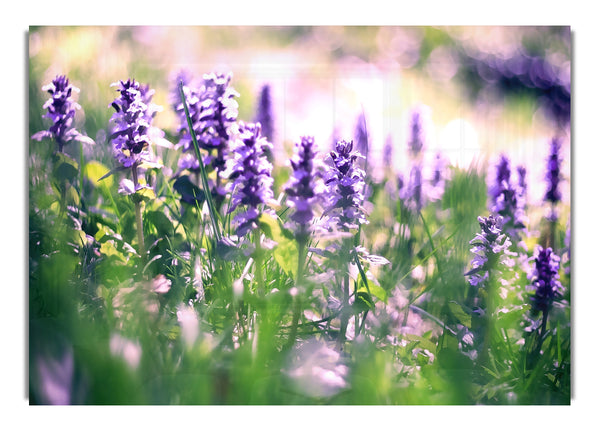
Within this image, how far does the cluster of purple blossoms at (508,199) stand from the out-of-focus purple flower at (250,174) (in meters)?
0.99

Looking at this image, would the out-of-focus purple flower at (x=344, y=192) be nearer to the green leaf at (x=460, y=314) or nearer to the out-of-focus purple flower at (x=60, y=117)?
the green leaf at (x=460, y=314)

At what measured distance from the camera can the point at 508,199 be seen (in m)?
2.76

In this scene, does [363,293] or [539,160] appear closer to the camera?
[363,293]

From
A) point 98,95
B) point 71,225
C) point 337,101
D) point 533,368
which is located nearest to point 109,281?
point 71,225

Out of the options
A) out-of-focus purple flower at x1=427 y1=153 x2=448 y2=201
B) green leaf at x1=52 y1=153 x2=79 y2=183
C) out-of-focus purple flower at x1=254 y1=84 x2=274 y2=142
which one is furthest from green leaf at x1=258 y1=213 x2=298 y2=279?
green leaf at x1=52 y1=153 x2=79 y2=183

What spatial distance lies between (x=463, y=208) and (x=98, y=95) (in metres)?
1.57

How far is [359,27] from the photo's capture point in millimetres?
2713

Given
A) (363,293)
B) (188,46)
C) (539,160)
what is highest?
(188,46)

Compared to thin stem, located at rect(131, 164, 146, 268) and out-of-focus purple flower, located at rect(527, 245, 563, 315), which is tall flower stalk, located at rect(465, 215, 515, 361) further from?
thin stem, located at rect(131, 164, 146, 268)

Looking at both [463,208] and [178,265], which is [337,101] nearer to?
[463,208]

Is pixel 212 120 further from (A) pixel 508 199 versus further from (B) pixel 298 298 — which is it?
(A) pixel 508 199

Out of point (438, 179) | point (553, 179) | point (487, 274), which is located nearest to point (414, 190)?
point (438, 179)

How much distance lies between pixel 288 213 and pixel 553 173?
1.13 m

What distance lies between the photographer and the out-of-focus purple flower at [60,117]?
2652 millimetres
